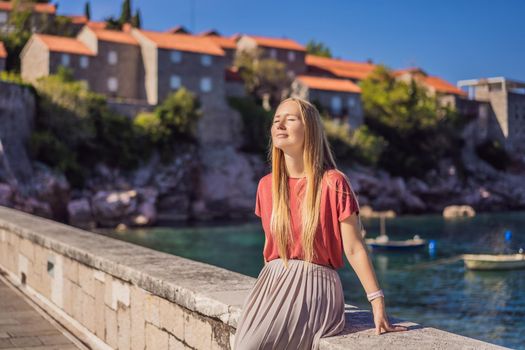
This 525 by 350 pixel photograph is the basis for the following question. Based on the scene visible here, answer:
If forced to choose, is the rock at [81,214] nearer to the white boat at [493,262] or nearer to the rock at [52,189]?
the rock at [52,189]

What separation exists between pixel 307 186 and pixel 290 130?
13.6 inches

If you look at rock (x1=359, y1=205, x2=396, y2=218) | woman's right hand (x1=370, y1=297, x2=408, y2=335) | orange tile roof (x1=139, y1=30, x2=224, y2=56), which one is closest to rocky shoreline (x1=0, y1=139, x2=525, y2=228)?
rock (x1=359, y1=205, x2=396, y2=218)

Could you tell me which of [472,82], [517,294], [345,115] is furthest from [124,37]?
[472,82]

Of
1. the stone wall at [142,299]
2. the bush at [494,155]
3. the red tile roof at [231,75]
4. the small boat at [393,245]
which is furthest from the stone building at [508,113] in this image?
the stone wall at [142,299]

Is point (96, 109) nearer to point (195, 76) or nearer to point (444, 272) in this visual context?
point (195, 76)

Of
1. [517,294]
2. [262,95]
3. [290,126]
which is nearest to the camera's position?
[290,126]

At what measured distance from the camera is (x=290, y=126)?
3762mm

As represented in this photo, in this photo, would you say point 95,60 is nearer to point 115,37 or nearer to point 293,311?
point 115,37

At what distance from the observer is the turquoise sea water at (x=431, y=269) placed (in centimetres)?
2375

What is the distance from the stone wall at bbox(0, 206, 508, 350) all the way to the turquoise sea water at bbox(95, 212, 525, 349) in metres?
15.7

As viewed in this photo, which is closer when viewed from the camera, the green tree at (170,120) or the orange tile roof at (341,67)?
the green tree at (170,120)

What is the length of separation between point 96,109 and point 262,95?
66.2 feet

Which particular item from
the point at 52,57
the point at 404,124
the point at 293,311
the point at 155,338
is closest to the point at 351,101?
the point at 404,124

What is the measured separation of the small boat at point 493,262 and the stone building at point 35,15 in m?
52.1
